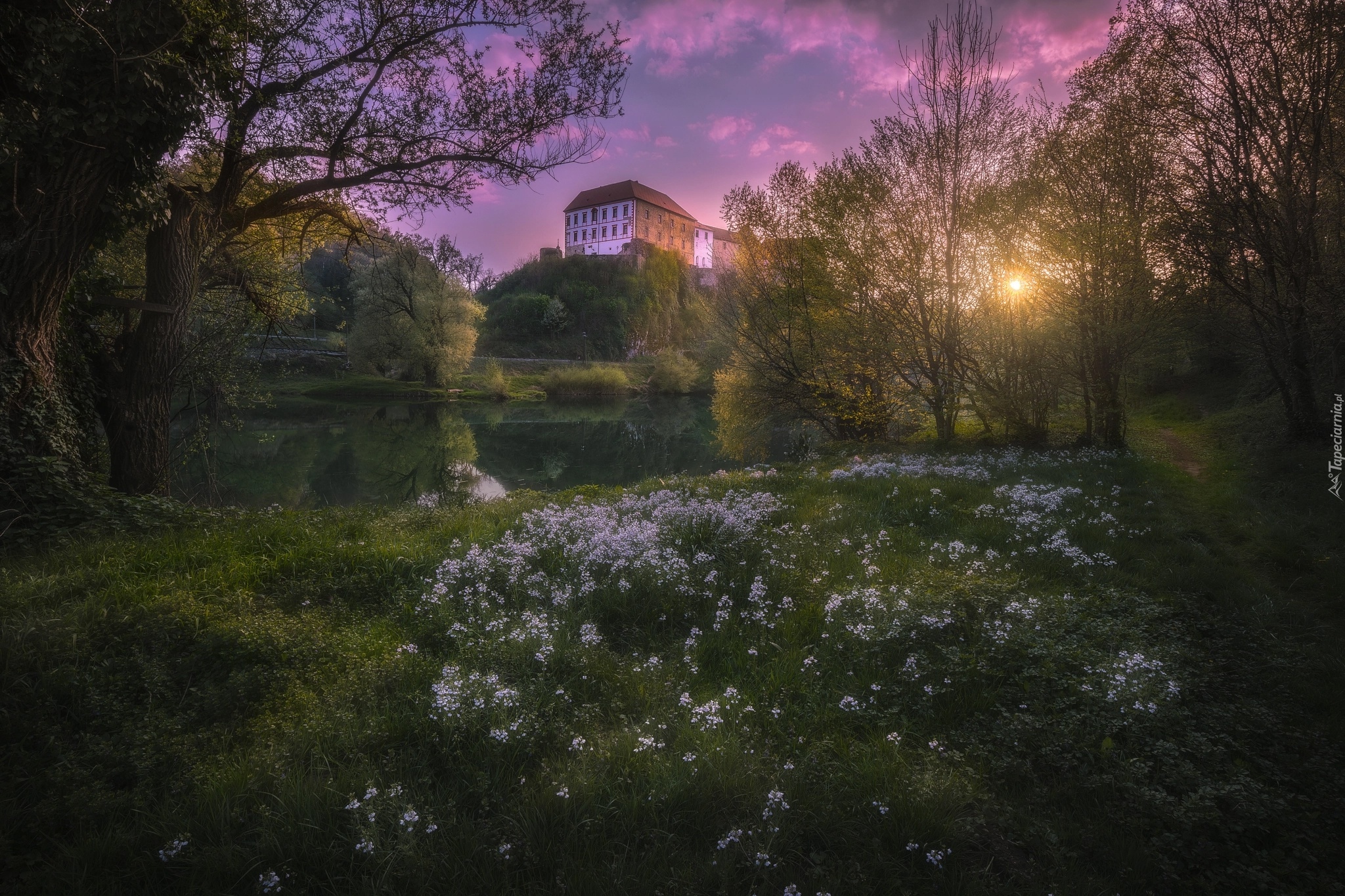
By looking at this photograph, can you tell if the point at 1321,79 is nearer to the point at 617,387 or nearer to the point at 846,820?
the point at 846,820

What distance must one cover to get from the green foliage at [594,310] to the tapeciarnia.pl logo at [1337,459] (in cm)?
8812

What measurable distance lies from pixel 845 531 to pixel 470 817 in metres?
6.18

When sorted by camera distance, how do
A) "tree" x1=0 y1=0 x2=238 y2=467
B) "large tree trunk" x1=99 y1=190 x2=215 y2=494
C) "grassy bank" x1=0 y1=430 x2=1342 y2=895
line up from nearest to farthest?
"grassy bank" x1=0 y1=430 x2=1342 y2=895
"tree" x1=0 y1=0 x2=238 y2=467
"large tree trunk" x1=99 y1=190 x2=215 y2=494

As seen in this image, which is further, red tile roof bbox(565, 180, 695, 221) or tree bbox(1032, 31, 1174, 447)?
red tile roof bbox(565, 180, 695, 221)

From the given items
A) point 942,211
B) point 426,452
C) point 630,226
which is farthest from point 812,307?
point 630,226

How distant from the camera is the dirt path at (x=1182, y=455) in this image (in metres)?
13.4

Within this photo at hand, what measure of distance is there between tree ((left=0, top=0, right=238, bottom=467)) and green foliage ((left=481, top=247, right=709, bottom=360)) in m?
90.4

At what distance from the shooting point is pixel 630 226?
117 meters

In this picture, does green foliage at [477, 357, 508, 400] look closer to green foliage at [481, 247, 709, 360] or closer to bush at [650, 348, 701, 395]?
bush at [650, 348, 701, 395]

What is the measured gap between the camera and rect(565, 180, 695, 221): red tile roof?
11925cm

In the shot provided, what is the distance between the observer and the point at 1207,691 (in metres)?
4.30

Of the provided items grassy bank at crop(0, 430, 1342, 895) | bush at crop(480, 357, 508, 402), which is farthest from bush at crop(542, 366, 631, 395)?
grassy bank at crop(0, 430, 1342, 895)

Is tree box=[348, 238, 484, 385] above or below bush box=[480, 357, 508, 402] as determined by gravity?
above

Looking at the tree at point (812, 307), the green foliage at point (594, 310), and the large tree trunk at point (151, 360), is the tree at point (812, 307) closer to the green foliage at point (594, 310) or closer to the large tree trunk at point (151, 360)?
the large tree trunk at point (151, 360)
